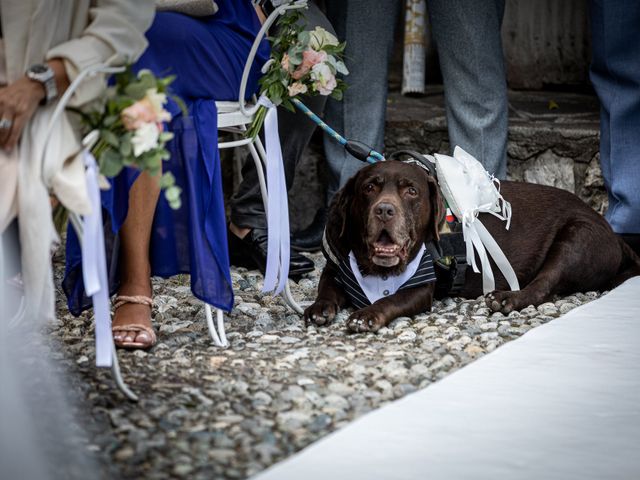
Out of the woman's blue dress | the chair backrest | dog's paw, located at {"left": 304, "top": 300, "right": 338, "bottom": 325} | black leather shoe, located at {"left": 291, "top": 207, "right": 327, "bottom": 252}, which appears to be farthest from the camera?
black leather shoe, located at {"left": 291, "top": 207, "right": 327, "bottom": 252}

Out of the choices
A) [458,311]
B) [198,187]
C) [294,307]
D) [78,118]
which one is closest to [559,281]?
[458,311]

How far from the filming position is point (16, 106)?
2.14m

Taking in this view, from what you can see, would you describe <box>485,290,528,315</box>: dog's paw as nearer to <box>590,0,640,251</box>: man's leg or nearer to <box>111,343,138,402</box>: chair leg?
<box>590,0,640,251</box>: man's leg

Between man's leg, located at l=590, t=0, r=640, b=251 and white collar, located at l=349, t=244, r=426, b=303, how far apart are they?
4.86ft

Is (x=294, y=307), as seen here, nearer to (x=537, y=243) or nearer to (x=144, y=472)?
(x=537, y=243)

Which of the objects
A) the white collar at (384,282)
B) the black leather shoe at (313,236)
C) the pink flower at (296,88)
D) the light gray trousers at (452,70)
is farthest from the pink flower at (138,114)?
the black leather shoe at (313,236)

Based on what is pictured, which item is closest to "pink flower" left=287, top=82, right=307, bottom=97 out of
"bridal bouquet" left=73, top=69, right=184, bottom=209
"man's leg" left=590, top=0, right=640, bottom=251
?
"bridal bouquet" left=73, top=69, right=184, bottom=209

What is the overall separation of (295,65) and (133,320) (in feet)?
3.27

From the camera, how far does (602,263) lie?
4043mm

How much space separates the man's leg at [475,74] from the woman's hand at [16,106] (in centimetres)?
288

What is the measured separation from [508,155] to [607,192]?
2.04 ft

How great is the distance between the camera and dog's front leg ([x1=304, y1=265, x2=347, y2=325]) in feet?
11.4

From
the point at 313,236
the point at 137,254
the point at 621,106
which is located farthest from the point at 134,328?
the point at 621,106

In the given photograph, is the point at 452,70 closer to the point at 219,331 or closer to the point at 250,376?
the point at 219,331
